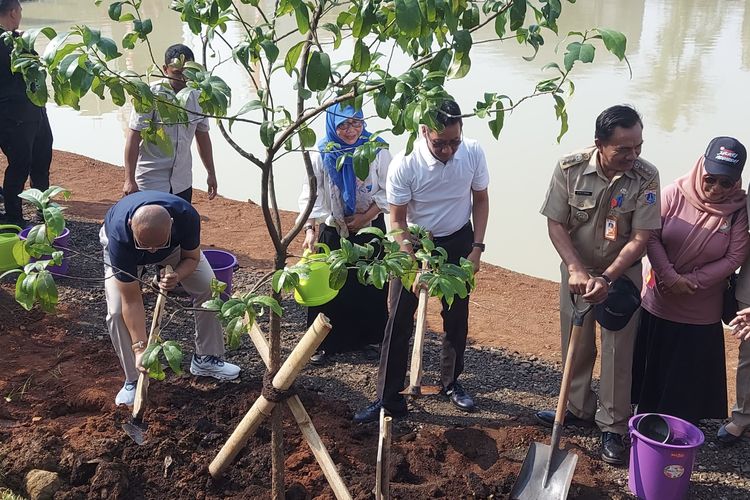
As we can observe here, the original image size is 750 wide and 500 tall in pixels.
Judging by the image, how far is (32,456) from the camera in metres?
3.37

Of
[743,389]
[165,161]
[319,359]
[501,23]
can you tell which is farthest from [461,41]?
[165,161]

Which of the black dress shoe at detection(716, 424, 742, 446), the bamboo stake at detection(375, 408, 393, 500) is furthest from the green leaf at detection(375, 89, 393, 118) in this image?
the black dress shoe at detection(716, 424, 742, 446)

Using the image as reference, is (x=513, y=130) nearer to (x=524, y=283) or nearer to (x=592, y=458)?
(x=524, y=283)

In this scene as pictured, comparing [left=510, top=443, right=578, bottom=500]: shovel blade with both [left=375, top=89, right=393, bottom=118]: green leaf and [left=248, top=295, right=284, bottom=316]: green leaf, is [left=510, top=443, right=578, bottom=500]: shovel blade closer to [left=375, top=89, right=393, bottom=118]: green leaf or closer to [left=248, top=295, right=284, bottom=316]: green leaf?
[left=248, top=295, right=284, bottom=316]: green leaf

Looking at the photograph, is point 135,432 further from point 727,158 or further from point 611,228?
point 727,158

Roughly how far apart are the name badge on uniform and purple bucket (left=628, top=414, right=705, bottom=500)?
818mm

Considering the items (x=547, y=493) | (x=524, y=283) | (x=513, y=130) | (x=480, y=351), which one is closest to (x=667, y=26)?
(x=513, y=130)

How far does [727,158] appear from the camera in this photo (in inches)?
131

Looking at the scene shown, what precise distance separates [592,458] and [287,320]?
222 cm

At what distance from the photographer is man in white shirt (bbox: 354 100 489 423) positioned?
375 centimetres

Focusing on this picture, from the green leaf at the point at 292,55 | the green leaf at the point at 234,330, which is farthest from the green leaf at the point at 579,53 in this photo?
the green leaf at the point at 234,330

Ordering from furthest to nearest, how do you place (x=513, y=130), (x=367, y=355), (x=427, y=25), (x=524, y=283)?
1. (x=513, y=130)
2. (x=524, y=283)
3. (x=367, y=355)
4. (x=427, y=25)

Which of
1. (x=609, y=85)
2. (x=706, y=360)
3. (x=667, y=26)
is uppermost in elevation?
(x=667, y=26)

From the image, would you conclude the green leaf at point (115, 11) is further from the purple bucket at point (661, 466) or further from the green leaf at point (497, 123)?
the purple bucket at point (661, 466)
